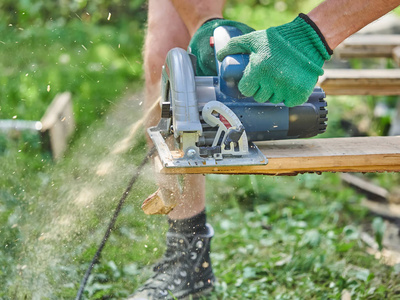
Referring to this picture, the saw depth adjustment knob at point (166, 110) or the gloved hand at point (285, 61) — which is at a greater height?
the gloved hand at point (285, 61)

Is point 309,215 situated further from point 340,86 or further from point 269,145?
point 269,145

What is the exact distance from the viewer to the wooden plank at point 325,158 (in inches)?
59.9

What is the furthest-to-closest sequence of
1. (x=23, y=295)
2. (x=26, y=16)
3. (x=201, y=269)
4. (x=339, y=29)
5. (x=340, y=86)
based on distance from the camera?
(x=26, y=16)
(x=340, y=86)
(x=201, y=269)
(x=23, y=295)
(x=339, y=29)

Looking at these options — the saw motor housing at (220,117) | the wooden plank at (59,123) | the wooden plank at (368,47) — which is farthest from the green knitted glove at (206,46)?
the wooden plank at (368,47)

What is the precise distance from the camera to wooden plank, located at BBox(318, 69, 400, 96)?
2590mm

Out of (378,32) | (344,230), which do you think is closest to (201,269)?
(344,230)

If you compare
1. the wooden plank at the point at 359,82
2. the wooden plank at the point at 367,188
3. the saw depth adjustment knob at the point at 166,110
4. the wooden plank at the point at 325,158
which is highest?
the saw depth adjustment knob at the point at 166,110

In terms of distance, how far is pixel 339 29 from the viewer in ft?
4.75

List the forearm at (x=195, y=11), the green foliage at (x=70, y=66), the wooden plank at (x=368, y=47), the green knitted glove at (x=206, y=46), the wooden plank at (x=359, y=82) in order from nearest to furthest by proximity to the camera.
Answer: the green knitted glove at (x=206, y=46) → the forearm at (x=195, y=11) → the wooden plank at (x=359, y=82) → the wooden plank at (x=368, y=47) → the green foliage at (x=70, y=66)

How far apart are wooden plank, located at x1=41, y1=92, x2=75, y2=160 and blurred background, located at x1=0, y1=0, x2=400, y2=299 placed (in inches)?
1.8

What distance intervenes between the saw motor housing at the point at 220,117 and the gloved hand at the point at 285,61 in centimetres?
8

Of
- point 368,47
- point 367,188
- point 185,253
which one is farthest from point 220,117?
point 368,47

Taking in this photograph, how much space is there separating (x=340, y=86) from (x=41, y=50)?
2738 mm

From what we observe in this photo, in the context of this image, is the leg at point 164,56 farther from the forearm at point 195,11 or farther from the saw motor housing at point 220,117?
the saw motor housing at point 220,117
